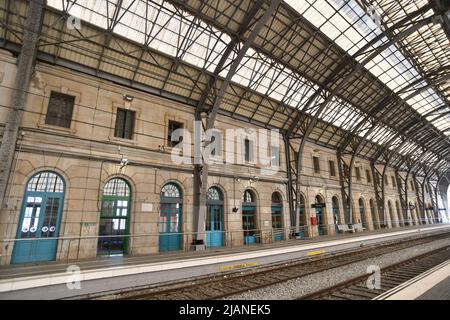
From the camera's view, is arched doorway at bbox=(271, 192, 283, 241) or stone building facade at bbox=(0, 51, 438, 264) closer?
stone building facade at bbox=(0, 51, 438, 264)

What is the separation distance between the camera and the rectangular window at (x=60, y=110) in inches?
436

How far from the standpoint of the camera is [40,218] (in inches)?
394

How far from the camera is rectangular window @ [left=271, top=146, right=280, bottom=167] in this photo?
776 inches

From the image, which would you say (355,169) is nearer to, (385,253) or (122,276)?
(385,253)

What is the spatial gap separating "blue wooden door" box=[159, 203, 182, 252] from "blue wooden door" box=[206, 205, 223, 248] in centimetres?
210

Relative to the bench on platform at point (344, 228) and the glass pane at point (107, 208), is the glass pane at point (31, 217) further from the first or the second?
the bench on platform at point (344, 228)

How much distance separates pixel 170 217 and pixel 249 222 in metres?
6.44

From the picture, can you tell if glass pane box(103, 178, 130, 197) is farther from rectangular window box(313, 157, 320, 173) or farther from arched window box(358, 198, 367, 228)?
arched window box(358, 198, 367, 228)

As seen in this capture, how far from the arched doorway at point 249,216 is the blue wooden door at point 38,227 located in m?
11.3

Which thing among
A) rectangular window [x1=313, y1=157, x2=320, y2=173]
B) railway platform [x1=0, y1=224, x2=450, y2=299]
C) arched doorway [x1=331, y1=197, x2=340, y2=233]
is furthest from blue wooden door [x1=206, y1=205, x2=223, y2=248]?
arched doorway [x1=331, y1=197, x2=340, y2=233]

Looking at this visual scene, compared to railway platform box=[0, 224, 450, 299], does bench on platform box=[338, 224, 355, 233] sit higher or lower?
higher

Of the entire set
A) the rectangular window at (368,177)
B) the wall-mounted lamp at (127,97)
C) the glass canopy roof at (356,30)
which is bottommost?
the rectangular window at (368,177)

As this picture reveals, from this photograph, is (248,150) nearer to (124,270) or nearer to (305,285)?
(305,285)

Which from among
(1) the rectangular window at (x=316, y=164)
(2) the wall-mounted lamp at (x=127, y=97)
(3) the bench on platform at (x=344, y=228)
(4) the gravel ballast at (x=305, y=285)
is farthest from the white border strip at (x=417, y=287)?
(1) the rectangular window at (x=316, y=164)
